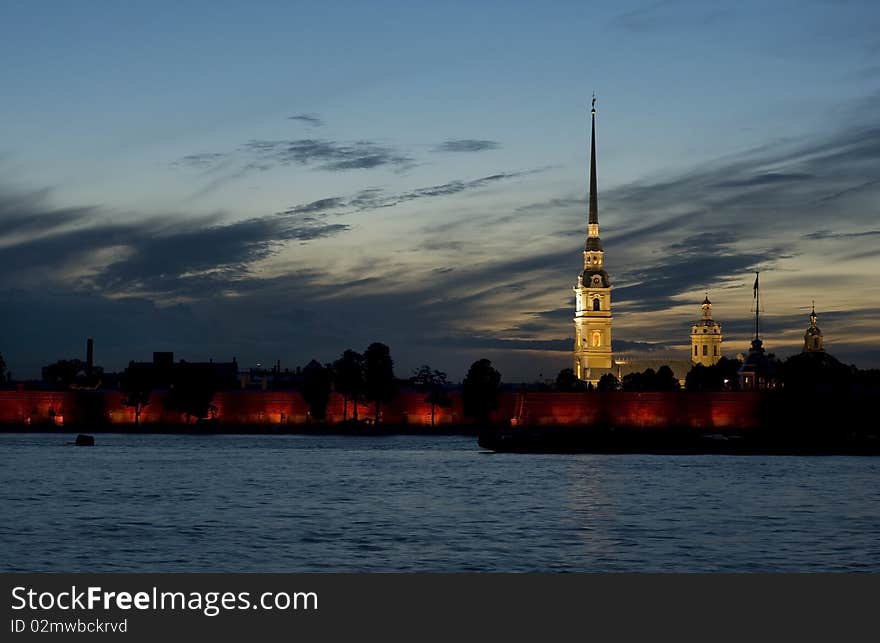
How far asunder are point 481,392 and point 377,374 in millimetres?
7014

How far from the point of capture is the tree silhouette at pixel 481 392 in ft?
338

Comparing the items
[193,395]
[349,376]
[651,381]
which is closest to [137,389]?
[193,395]

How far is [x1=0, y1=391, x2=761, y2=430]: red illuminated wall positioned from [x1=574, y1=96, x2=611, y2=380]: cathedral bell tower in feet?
172

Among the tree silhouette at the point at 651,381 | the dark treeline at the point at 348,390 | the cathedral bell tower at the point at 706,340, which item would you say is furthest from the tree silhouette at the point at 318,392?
the cathedral bell tower at the point at 706,340

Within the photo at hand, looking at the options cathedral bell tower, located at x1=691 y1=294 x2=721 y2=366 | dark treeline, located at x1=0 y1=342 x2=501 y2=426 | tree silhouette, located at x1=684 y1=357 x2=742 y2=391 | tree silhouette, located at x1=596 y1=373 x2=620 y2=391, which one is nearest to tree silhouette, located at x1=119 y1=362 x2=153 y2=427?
dark treeline, located at x1=0 y1=342 x2=501 y2=426

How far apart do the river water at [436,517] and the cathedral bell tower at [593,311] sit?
318 feet

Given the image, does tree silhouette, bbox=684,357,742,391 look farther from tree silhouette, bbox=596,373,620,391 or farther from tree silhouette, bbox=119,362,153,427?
tree silhouette, bbox=119,362,153,427

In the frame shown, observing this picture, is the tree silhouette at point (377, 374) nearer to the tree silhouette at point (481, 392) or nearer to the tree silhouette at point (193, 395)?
the tree silhouette at point (481, 392)

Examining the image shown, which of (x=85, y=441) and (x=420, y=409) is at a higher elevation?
(x=420, y=409)

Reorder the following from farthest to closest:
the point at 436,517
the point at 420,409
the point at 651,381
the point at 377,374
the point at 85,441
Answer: the point at 651,381, the point at 420,409, the point at 377,374, the point at 85,441, the point at 436,517

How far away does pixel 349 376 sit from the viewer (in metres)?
103

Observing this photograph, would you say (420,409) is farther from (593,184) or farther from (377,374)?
(593,184)

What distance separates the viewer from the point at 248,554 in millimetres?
25922

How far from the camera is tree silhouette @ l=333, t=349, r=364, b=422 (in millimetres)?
102812
